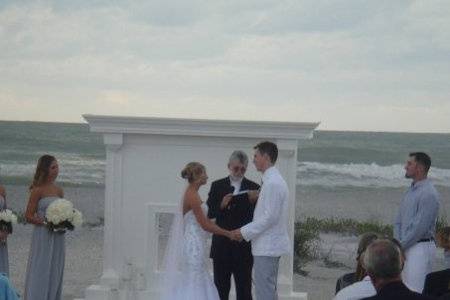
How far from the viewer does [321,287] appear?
9.80 metres

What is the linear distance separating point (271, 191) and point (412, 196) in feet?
3.52

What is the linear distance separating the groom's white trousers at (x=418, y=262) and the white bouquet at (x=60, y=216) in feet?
8.77

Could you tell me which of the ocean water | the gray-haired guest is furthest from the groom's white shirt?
the ocean water

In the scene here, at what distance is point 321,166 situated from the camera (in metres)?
38.9

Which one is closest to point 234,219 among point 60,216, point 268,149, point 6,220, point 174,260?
point 174,260

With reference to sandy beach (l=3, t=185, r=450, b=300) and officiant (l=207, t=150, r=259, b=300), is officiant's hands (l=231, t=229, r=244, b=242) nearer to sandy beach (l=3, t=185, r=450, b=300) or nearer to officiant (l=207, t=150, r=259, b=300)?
officiant (l=207, t=150, r=259, b=300)

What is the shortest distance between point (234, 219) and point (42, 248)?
162cm

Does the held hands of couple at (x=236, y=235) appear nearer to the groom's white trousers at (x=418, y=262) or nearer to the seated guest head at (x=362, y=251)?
the groom's white trousers at (x=418, y=262)

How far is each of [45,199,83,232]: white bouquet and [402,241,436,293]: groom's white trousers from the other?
267 cm

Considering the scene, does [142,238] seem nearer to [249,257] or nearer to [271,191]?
[249,257]

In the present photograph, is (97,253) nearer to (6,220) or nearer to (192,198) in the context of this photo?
(6,220)

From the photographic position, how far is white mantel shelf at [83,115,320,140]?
7.81 m

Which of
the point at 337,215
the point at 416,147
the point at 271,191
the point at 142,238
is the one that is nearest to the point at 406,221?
the point at 271,191

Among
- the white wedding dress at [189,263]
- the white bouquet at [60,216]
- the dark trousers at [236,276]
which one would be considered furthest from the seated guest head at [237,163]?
the white bouquet at [60,216]
